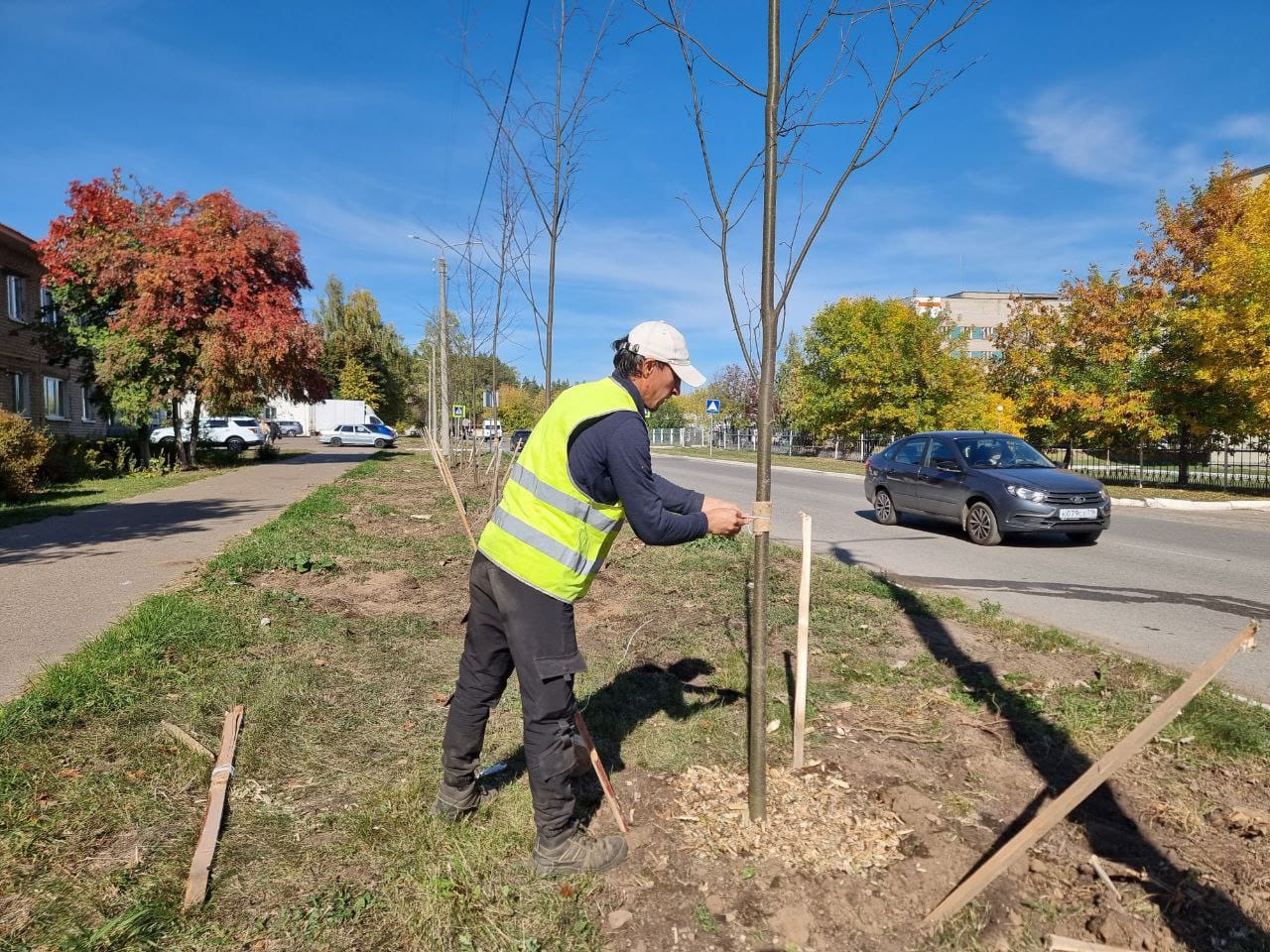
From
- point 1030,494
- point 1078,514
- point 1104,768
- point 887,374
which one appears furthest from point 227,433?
point 1104,768

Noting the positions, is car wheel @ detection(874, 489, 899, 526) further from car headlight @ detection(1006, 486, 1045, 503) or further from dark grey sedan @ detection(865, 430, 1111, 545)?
car headlight @ detection(1006, 486, 1045, 503)

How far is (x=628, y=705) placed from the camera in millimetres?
4145

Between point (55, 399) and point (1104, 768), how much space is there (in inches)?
1161

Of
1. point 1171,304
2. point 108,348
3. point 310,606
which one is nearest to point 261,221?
point 108,348

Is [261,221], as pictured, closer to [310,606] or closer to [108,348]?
[108,348]

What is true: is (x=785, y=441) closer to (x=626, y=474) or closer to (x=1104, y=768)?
(x=626, y=474)

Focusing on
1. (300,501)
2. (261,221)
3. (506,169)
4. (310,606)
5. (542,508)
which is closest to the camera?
(542,508)

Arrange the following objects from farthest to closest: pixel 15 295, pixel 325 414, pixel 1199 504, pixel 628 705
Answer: pixel 325 414 < pixel 15 295 < pixel 1199 504 < pixel 628 705

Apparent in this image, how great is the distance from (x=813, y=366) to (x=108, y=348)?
26.6 meters

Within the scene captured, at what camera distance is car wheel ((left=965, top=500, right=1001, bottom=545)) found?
996 cm

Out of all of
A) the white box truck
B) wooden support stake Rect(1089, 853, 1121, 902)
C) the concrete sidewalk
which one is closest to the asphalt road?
wooden support stake Rect(1089, 853, 1121, 902)

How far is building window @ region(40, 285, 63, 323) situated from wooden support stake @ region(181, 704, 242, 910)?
20964 millimetres

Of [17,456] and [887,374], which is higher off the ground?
[887,374]

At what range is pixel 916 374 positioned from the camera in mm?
30188
